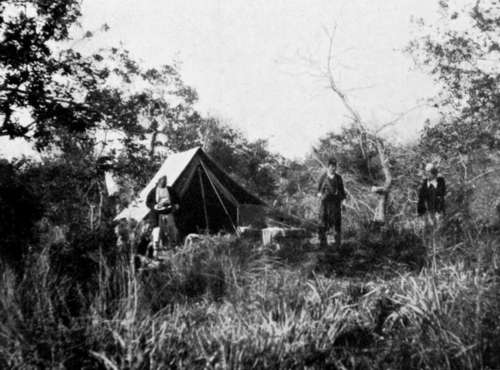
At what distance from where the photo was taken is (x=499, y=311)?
4.41m

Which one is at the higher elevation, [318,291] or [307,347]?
[318,291]

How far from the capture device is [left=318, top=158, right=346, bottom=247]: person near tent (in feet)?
32.4

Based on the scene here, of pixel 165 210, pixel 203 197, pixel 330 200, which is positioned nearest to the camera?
pixel 330 200

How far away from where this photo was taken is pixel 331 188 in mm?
9898

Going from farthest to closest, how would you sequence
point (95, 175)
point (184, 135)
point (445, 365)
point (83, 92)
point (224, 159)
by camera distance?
point (224, 159) < point (184, 135) < point (83, 92) < point (95, 175) < point (445, 365)

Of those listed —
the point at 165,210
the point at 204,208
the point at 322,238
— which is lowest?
the point at 322,238

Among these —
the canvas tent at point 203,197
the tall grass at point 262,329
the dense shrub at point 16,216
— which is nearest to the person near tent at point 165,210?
the canvas tent at point 203,197

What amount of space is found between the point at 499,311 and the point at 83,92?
23.7 ft

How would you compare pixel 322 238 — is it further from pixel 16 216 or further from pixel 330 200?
pixel 16 216

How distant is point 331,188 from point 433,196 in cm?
197

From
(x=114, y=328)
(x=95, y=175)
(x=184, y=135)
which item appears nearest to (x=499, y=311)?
(x=114, y=328)

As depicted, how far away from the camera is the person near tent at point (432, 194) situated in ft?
32.9

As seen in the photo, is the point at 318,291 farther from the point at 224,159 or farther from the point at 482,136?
the point at 224,159

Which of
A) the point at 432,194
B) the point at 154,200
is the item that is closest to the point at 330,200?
the point at 432,194
